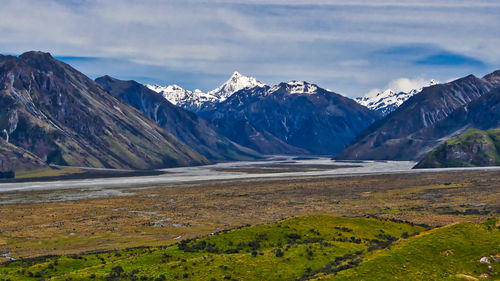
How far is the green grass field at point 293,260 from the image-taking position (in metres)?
42.1

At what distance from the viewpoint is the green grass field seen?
4209 cm

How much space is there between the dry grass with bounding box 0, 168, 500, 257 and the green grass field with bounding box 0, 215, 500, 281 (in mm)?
29112

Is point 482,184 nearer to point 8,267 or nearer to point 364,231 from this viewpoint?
point 364,231

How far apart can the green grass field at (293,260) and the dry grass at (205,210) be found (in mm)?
29112

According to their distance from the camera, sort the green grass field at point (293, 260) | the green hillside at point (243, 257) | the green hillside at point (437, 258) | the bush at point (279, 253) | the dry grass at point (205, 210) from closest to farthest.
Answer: the green hillside at point (437, 258) → the green grass field at point (293, 260) → the green hillside at point (243, 257) → the bush at point (279, 253) → the dry grass at point (205, 210)

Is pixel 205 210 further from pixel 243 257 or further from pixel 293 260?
pixel 293 260

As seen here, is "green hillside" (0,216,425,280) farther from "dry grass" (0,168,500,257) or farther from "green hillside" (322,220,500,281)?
"dry grass" (0,168,500,257)

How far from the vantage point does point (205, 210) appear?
12875cm

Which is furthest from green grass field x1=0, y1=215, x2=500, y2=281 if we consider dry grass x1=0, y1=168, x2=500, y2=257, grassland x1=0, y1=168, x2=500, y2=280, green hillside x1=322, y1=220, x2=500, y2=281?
dry grass x1=0, y1=168, x2=500, y2=257

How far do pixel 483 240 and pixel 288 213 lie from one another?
73361 millimetres

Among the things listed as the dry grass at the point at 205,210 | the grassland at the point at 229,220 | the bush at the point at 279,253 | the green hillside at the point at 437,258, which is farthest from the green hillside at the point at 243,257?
the dry grass at the point at 205,210

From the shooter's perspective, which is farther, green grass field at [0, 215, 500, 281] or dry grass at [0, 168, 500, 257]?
dry grass at [0, 168, 500, 257]

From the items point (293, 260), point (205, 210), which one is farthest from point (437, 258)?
point (205, 210)

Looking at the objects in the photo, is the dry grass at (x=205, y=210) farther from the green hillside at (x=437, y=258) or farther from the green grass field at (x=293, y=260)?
the green hillside at (x=437, y=258)
